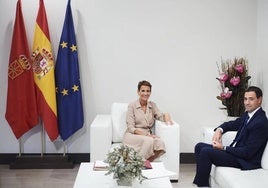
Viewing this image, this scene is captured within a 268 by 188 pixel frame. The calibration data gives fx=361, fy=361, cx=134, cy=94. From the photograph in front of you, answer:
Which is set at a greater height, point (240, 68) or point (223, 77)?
point (240, 68)

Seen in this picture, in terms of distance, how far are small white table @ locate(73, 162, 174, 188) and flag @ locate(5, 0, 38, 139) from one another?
6.09ft

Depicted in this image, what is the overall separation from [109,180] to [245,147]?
4.36ft

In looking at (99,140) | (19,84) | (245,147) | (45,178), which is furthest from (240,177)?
(19,84)

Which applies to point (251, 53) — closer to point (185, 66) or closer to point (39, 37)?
point (185, 66)

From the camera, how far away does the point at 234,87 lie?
15.0 ft

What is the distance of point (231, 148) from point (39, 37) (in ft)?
8.98

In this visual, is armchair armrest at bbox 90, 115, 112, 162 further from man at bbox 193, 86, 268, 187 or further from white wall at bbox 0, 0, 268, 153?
man at bbox 193, 86, 268, 187

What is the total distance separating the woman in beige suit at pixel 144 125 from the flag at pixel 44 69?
41.7 inches

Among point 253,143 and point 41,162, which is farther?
point 41,162

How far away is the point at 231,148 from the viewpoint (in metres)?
3.44

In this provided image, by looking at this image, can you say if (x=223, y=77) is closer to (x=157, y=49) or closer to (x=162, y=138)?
(x=157, y=49)

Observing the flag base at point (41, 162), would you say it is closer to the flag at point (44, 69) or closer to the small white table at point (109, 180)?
the flag at point (44, 69)

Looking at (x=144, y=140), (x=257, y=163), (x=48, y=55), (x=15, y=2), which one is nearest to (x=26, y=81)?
(x=48, y=55)

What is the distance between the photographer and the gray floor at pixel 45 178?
4.09 meters
